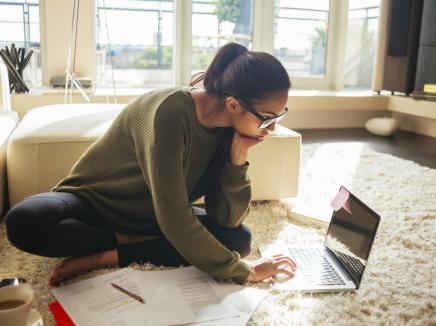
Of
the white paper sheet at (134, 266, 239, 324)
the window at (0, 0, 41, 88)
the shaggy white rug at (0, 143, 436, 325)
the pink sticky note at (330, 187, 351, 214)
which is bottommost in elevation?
the shaggy white rug at (0, 143, 436, 325)

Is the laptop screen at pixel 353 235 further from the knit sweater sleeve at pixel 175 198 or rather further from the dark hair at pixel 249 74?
the dark hair at pixel 249 74

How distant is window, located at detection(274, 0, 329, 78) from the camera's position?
14.0 ft

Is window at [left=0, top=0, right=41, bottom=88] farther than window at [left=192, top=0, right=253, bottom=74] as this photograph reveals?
No

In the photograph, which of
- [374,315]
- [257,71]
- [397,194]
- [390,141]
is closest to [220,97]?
[257,71]

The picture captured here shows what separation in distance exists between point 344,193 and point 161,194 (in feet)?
2.09

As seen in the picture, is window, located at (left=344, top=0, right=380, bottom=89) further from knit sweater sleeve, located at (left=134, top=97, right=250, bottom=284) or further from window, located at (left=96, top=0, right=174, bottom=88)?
knit sweater sleeve, located at (left=134, top=97, right=250, bottom=284)

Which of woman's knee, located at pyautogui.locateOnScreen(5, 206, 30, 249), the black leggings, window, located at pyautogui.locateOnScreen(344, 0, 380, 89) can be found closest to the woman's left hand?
the black leggings

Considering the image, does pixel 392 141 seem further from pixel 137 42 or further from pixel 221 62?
pixel 221 62

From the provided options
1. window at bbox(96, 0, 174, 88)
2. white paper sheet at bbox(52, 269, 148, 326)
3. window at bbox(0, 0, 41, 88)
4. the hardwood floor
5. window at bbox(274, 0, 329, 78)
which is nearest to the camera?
white paper sheet at bbox(52, 269, 148, 326)

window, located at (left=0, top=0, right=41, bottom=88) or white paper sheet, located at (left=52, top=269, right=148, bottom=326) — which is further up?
window, located at (left=0, top=0, right=41, bottom=88)

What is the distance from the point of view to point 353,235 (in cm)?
137

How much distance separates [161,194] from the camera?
1121mm

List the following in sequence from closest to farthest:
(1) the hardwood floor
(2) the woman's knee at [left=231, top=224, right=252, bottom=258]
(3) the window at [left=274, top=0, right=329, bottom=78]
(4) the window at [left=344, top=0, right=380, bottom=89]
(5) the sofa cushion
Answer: (2) the woman's knee at [left=231, top=224, right=252, bottom=258] → (5) the sofa cushion → (1) the hardwood floor → (3) the window at [left=274, top=0, right=329, bottom=78] → (4) the window at [left=344, top=0, right=380, bottom=89]

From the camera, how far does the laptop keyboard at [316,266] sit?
1.32 meters
